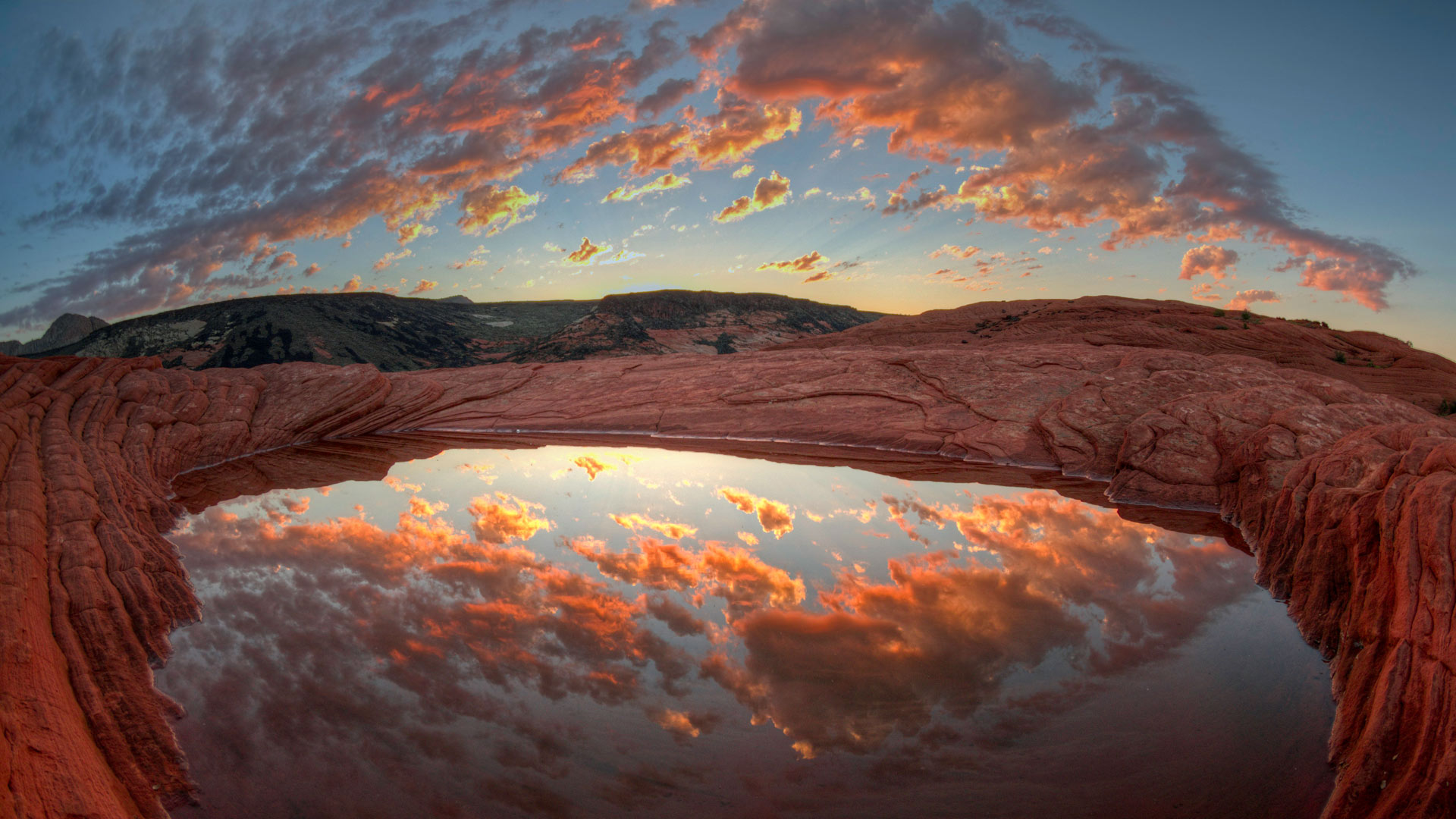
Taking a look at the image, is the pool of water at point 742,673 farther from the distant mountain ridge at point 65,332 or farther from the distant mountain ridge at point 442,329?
the distant mountain ridge at point 65,332

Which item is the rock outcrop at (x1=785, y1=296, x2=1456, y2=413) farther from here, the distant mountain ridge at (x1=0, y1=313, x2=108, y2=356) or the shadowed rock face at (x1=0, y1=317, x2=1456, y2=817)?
the distant mountain ridge at (x1=0, y1=313, x2=108, y2=356)

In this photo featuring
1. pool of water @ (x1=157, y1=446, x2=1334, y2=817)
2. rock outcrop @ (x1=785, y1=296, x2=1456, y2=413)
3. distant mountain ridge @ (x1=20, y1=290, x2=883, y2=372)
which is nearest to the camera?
pool of water @ (x1=157, y1=446, x2=1334, y2=817)

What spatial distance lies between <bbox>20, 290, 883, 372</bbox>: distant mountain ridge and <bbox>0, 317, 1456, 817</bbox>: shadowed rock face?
465 inches

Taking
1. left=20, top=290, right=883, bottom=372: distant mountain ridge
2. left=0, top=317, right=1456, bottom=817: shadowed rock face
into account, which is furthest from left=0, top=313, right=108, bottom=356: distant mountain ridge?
left=0, top=317, right=1456, bottom=817: shadowed rock face

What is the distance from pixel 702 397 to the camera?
47.6 feet

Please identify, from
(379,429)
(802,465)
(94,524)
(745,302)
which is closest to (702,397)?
(802,465)

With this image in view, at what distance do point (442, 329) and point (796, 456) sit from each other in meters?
39.6

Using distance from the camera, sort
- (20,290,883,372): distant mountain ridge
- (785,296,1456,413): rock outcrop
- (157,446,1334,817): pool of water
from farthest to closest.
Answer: (20,290,883,372): distant mountain ridge → (785,296,1456,413): rock outcrop → (157,446,1334,817): pool of water

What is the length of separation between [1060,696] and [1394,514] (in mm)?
2381

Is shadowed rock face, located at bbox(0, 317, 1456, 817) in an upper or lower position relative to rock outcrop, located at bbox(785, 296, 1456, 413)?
lower

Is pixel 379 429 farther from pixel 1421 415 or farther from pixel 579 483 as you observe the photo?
pixel 1421 415

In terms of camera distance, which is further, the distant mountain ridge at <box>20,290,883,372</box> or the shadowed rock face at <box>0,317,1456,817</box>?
the distant mountain ridge at <box>20,290,883,372</box>

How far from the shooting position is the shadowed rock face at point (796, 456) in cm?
311

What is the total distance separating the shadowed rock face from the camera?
311 cm
